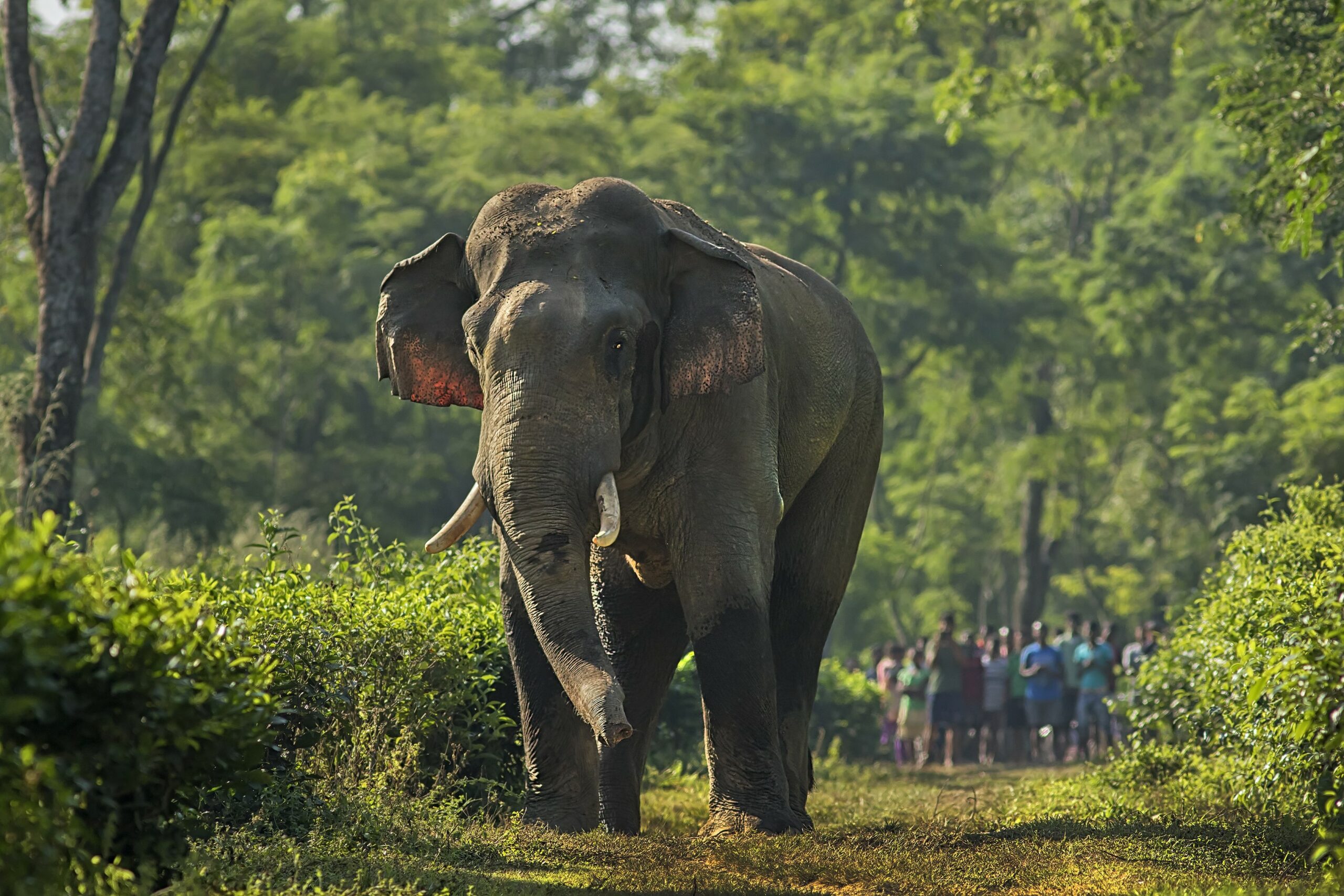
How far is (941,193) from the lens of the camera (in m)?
30.3

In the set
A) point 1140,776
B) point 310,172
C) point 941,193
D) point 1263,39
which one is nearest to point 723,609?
point 1140,776

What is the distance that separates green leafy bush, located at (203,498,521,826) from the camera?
8.41m

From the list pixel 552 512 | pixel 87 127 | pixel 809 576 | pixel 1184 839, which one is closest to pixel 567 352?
pixel 552 512

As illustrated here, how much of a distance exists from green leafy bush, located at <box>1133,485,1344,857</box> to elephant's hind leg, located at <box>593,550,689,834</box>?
2.92m

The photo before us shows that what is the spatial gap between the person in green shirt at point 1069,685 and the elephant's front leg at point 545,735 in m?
13.4

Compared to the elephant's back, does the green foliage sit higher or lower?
lower

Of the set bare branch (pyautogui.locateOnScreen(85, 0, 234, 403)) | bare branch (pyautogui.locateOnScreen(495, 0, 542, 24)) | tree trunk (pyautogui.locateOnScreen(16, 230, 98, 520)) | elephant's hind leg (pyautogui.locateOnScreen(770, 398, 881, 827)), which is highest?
bare branch (pyautogui.locateOnScreen(495, 0, 542, 24))

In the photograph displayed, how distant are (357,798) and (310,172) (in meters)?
20.0

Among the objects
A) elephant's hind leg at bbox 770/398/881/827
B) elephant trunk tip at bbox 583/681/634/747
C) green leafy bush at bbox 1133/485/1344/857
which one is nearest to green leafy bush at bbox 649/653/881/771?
green leafy bush at bbox 1133/485/1344/857

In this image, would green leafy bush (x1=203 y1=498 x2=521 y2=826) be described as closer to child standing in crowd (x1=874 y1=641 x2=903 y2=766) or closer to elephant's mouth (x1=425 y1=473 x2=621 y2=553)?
elephant's mouth (x1=425 y1=473 x2=621 y2=553)

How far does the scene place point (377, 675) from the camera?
8.97 metres

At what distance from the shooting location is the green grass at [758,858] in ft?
21.1

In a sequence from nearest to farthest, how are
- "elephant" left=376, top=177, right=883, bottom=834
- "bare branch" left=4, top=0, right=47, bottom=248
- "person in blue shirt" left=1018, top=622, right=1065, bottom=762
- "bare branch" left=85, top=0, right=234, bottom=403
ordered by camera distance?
1. "elephant" left=376, top=177, right=883, bottom=834
2. "bare branch" left=4, top=0, right=47, bottom=248
3. "bare branch" left=85, top=0, right=234, bottom=403
4. "person in blue shirt" left=1018, top=622, right=1065, bottom=762

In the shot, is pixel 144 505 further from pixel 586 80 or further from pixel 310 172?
pixel 586 80
